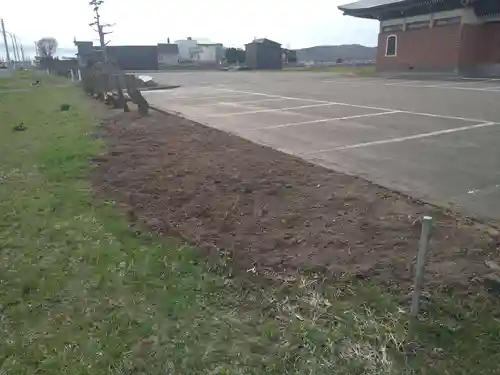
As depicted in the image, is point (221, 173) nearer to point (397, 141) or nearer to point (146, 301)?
point (146, 301)

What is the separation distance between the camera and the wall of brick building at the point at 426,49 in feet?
88.1

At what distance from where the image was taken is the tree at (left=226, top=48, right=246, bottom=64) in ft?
222

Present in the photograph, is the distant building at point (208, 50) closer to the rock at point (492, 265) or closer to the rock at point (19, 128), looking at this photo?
the rock at point (19, 128)

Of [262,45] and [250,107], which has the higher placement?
[262,45]

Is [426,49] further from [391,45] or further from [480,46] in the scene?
[391,45]

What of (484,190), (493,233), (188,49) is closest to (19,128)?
(484,190)

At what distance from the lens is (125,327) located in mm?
2252

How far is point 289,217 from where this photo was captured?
3678mm

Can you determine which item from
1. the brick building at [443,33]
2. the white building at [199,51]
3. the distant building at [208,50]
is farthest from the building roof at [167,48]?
the brick building at [443,33]

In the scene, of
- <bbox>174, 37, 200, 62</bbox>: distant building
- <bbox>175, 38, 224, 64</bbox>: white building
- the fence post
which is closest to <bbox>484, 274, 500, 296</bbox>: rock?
the fence post

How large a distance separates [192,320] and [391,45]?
33.4 metres

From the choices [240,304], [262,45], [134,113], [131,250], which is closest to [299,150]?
[131,250]

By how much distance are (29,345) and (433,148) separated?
588cm

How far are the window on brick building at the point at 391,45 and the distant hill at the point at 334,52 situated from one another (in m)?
54.5
